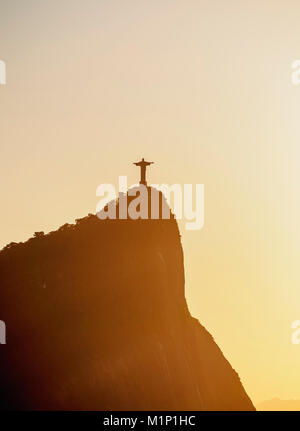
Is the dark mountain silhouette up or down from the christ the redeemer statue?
down

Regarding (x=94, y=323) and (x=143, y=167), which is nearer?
(x=94, y=323)

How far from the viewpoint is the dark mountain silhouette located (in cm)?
9394

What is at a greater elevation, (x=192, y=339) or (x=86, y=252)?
(x=86, y=252)

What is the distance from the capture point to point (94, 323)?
331 feet

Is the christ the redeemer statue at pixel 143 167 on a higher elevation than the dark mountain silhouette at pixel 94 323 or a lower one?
→ higher

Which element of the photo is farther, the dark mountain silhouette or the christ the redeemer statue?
the christ the redeemer statue

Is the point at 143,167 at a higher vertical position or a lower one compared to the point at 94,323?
higher

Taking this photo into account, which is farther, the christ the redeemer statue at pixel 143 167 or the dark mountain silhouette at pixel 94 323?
the christ the redeemer statue at pixel 143 167

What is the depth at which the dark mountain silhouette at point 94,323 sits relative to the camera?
93938mm
